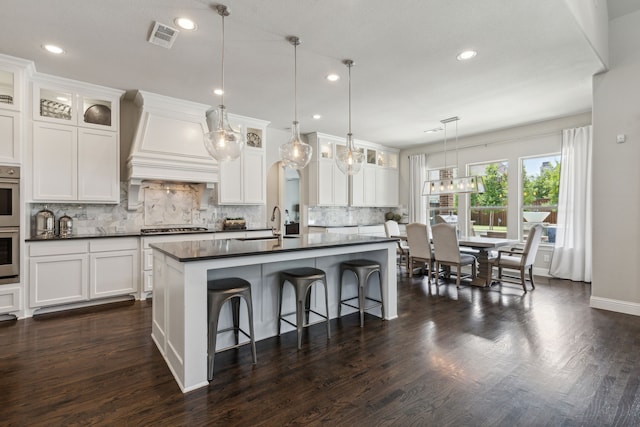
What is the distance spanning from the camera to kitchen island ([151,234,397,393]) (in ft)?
7.18

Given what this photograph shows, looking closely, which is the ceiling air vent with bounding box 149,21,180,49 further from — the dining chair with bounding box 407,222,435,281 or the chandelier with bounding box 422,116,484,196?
the chandelier with bounding box 422,116,484,196

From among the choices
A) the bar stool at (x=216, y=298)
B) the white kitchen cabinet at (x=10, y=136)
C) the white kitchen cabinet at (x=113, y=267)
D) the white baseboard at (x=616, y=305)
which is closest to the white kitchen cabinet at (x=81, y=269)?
the white kitchen cabinet at (x=113, y=267)

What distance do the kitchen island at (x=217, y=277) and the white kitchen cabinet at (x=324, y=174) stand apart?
3157mm

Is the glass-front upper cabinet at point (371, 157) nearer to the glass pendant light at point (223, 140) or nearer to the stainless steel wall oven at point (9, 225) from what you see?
the glass pendant light at point (223, 140)

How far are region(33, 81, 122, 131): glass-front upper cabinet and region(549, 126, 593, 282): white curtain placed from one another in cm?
706

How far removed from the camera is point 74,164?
13.2ft

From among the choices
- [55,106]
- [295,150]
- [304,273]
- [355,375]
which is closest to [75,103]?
[55,106]

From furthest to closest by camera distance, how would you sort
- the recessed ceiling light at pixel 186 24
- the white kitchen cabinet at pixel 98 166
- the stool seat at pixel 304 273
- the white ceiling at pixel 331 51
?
the white kitchen cabinet at pixel 98 166, the stool seat at pixel 304 273, the recessed ceiling light at pixel 186 24, the white ceiling at pixel 331 51

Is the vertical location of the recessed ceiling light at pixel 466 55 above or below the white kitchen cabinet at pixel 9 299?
above

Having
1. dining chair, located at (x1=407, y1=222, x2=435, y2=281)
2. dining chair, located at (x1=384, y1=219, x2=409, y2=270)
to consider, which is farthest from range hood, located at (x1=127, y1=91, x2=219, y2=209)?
dining chair, located at (x1=384, y1=219, x2=409, y2=270)

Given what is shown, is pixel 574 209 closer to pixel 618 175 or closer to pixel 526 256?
pixel 526 256

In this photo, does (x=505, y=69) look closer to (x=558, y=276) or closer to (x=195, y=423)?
(x=558, y=276)

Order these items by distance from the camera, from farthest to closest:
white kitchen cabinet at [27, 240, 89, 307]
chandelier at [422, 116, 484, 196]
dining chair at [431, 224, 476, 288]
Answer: chandelier at [422, 116, 484, 196]
dining chair at [431, 224, 476, 288]
white kitchen cabinet at [27, 240, 89, 307]

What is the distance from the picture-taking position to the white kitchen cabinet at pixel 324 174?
6.63m
